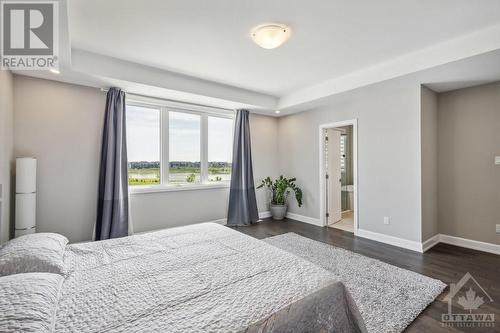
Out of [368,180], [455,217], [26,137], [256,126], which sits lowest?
[455,217]

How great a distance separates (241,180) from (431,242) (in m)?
3.40

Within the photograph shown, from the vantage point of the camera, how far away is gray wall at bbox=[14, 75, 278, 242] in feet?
10.3

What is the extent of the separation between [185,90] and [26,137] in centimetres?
221

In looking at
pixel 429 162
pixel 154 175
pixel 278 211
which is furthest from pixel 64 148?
pixel 429 162

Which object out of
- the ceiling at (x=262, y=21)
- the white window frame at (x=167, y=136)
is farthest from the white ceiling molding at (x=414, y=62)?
the white window frame at (x=167, y=136)

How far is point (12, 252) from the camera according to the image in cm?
150

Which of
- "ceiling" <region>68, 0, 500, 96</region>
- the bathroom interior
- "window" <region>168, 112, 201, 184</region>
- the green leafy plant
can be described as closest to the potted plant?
the green leafy plant

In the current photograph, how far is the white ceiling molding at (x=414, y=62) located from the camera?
97.0 inches

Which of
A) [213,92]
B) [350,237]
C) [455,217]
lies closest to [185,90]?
[213,92]

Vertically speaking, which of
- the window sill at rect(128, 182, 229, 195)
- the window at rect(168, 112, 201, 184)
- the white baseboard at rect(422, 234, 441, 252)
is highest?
the window at rect(168, 112, 201, 184)

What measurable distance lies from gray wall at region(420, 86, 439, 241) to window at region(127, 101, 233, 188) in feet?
11.3

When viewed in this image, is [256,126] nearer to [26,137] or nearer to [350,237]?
[350,237]
